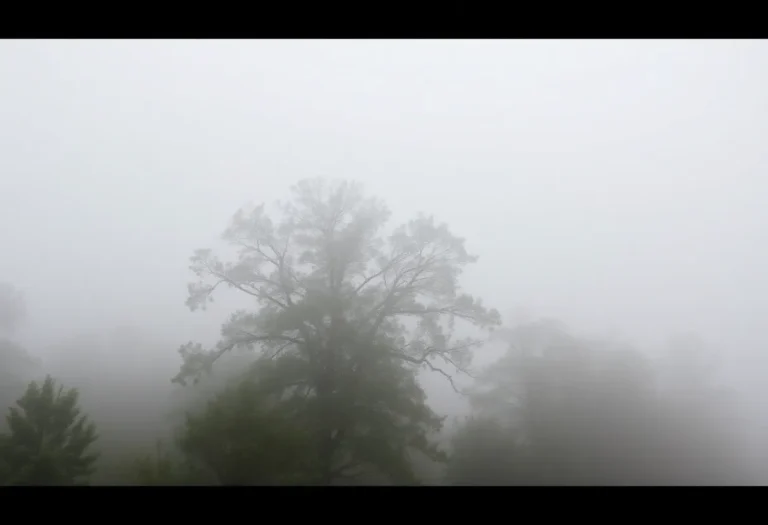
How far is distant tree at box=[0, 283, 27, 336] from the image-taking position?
24.7 ft

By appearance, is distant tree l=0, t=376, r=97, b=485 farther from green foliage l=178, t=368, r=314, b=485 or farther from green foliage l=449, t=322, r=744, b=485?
green foliage l=449, t=322, r=744, b=485

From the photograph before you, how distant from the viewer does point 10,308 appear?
7629mm

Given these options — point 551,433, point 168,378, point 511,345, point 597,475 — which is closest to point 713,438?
point 597,475

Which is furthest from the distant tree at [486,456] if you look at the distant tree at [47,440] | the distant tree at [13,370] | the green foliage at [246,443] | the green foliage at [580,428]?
the distant tree at [13,370]

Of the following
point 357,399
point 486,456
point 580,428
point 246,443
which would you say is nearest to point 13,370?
point 246,443

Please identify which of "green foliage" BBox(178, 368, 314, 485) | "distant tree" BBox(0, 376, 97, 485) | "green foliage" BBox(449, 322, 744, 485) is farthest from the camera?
"green foliage" BBox(449, 322, 744, 485)

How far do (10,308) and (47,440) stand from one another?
2224mm

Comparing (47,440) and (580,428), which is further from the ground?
(580,428)

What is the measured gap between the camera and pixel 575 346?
745 centimetres

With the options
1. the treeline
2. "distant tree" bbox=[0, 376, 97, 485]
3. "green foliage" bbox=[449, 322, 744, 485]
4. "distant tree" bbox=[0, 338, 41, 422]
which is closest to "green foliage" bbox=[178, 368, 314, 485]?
the treeline

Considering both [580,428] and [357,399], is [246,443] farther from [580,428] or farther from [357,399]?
[580,428]

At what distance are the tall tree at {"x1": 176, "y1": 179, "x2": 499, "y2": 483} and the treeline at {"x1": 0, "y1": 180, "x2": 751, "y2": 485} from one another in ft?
0.07
